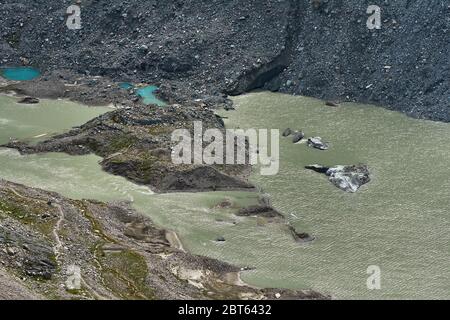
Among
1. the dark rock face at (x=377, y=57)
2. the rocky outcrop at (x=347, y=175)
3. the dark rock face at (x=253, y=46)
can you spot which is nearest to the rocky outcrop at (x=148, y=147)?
the rocky outcrop at (x=347, y=175)

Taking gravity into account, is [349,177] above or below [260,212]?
above

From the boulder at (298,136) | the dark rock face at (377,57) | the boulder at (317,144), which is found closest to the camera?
the boulder at (317,144)

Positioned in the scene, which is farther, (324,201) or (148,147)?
(148,147)

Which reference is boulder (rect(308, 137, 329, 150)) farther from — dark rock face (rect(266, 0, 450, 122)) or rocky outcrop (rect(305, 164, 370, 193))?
dark rock face (rect(266, 0, 450, 122))

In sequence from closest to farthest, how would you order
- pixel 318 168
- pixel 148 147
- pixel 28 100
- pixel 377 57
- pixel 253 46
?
pixel 318 168
pixel 148 147
pixel 28 100
pixel 377 57
pixel 253 46

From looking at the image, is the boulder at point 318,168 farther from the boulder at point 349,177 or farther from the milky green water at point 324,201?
the milky green water at point 324,201

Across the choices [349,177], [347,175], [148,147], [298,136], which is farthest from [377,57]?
[148,147]

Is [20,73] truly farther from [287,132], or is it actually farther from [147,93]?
[287,132]
